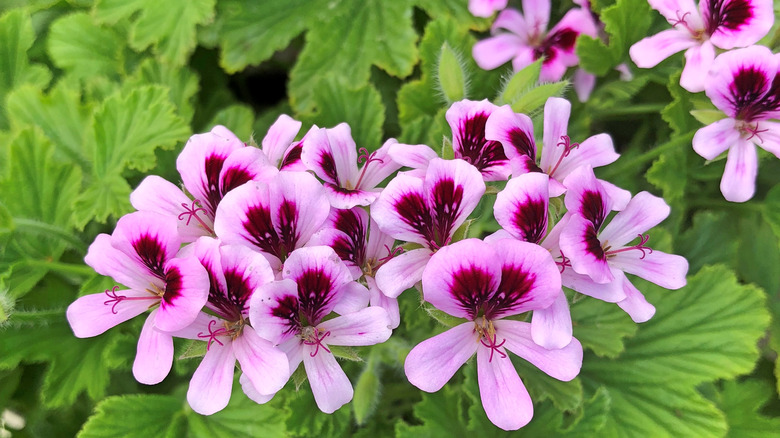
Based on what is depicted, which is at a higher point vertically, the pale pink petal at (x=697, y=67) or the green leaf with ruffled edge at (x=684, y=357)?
the pale pink petal at (x=697, y=67)

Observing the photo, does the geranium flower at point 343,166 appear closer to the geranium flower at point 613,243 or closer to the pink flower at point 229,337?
the pink flower at point 229,337

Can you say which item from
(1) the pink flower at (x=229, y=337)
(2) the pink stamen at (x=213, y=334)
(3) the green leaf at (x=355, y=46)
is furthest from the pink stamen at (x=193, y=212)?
(3) the green leaf at (x=355, y=46)

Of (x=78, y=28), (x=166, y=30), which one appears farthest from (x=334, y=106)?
(x=78, y=28)

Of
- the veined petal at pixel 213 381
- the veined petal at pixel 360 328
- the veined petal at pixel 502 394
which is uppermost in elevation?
the veined petal at pixel 360 328

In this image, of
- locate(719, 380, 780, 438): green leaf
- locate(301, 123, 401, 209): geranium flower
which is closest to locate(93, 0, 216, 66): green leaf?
locate(301, 123, 401, 209): geranium flower

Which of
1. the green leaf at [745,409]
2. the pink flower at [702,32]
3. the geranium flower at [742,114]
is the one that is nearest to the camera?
the geranium flower at [742,114]

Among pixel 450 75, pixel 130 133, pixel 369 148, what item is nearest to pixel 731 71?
pixel 450 75

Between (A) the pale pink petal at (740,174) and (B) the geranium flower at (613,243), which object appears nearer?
(B) the geranium flower at (613,243)
